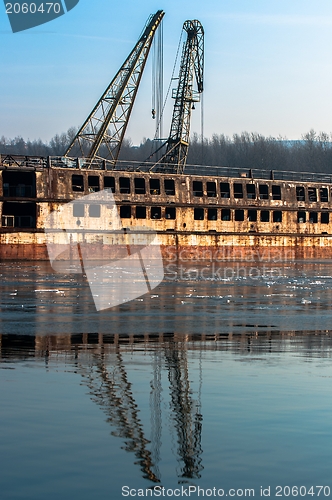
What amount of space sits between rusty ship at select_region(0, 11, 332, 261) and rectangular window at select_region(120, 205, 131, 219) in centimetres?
7

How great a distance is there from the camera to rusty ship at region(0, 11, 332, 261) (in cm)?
4722

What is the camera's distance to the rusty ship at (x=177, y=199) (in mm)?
47219

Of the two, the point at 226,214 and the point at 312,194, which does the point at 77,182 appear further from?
the point at 312,194

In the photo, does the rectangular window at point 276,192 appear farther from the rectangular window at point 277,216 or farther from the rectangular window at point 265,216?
the rectangular window at point 265,216

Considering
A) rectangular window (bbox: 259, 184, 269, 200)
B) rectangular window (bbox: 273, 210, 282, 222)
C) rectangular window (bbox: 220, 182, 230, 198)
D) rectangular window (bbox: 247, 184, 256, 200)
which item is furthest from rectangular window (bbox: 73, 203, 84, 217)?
rectangular window (bbox: 273, 210, 282, 222)

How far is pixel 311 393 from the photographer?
890cm

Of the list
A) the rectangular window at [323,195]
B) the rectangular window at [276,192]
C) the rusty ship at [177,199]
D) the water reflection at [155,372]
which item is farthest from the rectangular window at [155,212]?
the water reflection at [155,372]

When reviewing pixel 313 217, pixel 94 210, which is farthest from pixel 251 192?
pixel 94 210

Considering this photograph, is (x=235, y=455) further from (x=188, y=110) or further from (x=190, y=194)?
(x=188, y=110)

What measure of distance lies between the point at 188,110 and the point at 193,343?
4985 cm

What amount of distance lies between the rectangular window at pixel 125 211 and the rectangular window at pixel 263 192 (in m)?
11.8

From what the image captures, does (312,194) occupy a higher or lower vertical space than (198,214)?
higher

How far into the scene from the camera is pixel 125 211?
5106 centimetres

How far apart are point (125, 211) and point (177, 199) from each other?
4.09 meters
